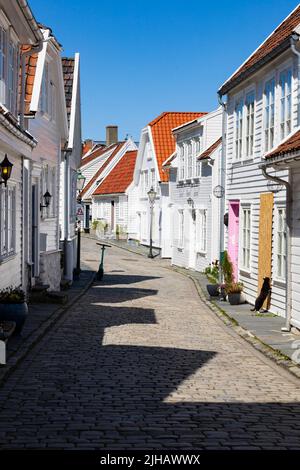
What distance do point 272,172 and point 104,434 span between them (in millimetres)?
10598

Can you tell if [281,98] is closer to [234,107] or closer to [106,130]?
[234,107]

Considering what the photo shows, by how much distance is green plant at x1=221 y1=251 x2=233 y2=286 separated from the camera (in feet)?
68.4

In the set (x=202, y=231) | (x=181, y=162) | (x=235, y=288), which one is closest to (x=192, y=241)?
(x=202, y=231)

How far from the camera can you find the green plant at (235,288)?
19952 mm

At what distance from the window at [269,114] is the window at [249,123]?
1.35 meters

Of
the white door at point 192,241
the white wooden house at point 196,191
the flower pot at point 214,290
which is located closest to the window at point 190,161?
the white wooden house at point 196,191

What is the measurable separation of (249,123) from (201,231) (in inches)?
440

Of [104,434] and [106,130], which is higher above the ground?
[106,130]

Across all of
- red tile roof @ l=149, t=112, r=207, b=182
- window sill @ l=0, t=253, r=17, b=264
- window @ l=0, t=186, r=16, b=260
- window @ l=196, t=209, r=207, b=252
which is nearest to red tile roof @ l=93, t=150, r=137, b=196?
red tile roof @ l=149, t=112, r=207, b=182

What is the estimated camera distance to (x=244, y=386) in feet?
32.3

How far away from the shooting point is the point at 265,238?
17.7 metres

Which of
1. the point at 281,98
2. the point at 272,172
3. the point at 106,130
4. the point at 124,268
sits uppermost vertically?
the point at 106,130

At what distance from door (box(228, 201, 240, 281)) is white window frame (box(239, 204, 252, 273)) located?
2.61 feet
